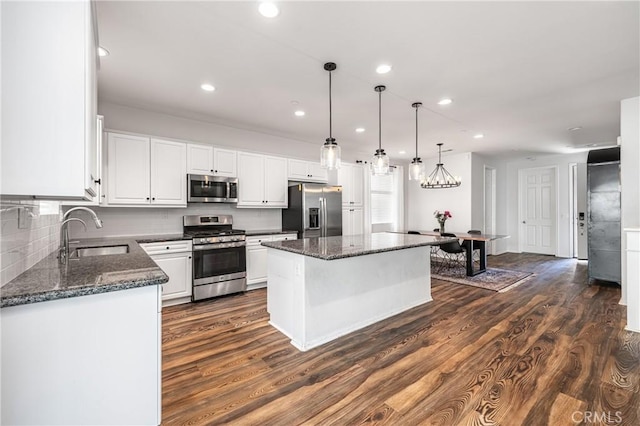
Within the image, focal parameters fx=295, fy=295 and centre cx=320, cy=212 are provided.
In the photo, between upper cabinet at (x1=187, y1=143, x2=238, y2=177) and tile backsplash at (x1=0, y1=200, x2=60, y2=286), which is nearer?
tile backsplash at (x1=0, y1=200, x2=60, y2=286)

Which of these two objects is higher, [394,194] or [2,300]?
[394,194]

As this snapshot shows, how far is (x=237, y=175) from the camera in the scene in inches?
177

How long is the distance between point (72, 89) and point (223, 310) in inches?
112

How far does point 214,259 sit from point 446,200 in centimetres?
568

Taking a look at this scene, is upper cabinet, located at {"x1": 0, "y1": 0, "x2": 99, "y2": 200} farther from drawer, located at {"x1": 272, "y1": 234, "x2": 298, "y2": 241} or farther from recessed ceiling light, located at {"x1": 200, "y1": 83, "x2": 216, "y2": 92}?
drawer, located at {"x1": 272, "y1": 234, "x2": 298, "y2": 241}

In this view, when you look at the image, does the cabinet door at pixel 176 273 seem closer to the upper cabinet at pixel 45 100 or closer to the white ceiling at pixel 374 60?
the white ceiling at pixel 374 60

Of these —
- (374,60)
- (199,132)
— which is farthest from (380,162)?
(199,132)

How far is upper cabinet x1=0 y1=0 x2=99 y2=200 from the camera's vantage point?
1.19m

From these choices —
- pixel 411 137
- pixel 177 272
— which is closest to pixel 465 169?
pixel 411 137

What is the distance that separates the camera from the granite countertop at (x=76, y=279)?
1200 millimetres

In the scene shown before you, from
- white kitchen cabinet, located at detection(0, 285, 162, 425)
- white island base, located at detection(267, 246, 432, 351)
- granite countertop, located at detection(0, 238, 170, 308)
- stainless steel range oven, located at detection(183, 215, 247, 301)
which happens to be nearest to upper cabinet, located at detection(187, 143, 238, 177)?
stainless steel range oven, located at detection(183, 215, 247, 301)

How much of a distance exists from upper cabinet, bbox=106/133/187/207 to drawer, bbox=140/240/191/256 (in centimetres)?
57

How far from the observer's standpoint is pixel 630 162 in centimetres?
364

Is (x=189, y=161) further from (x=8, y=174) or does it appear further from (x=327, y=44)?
(x=8, y=174)
